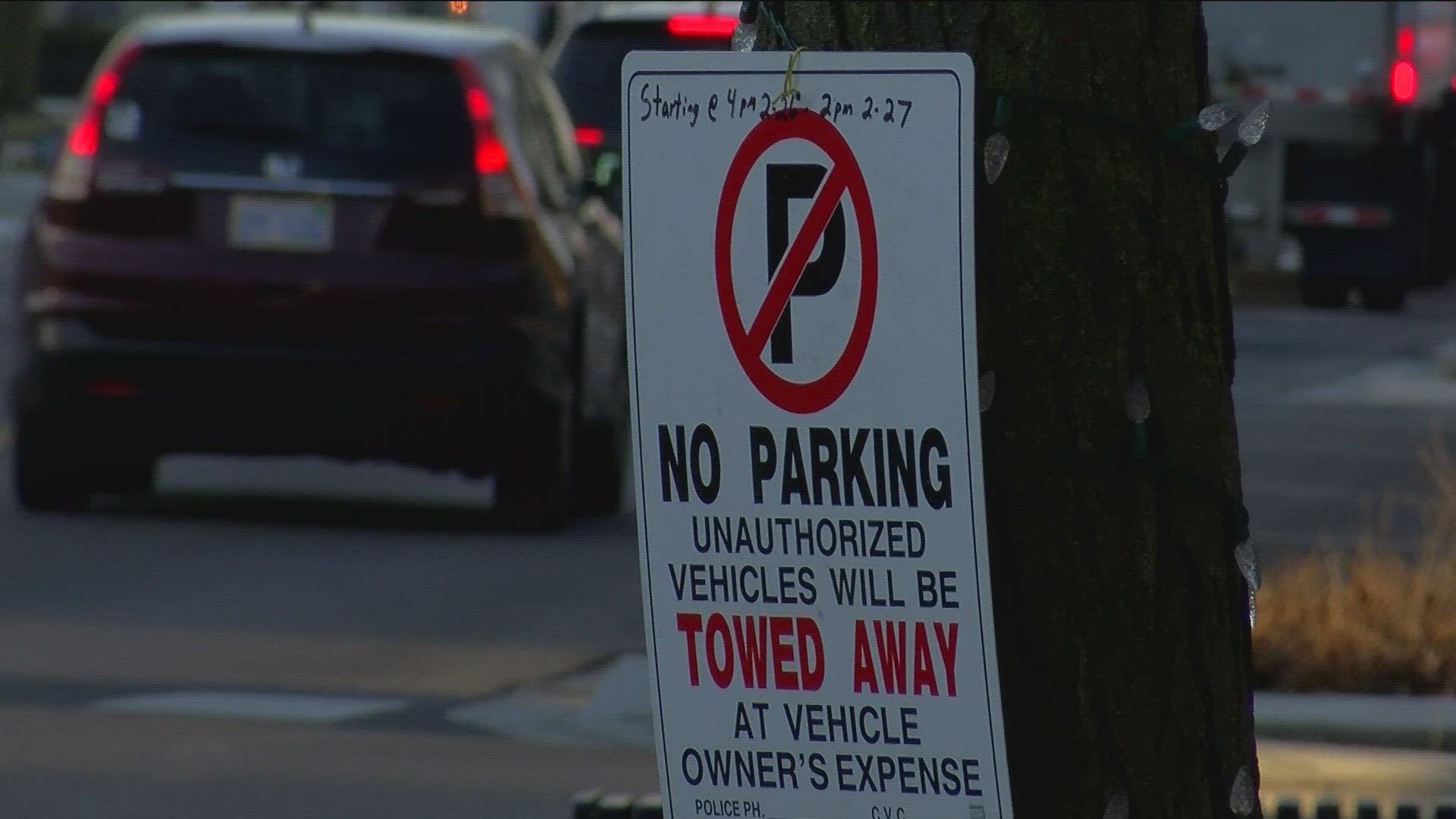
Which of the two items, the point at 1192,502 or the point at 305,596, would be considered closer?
the point at 1192,502

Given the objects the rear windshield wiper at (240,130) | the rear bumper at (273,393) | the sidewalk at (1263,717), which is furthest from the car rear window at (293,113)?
the sidewalk at (1263,717)

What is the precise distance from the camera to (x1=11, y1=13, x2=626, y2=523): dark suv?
10.8 m

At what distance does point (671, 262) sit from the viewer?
11.1 feet

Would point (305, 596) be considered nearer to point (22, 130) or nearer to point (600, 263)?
point (600, 263)

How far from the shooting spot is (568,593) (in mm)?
10039

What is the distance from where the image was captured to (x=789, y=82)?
3.32 meters

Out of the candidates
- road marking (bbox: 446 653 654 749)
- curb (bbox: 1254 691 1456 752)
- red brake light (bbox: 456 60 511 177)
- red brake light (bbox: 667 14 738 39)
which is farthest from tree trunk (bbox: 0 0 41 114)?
curb (bbox: 1254 691 1456 752)

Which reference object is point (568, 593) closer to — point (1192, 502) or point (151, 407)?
point (151, 407)

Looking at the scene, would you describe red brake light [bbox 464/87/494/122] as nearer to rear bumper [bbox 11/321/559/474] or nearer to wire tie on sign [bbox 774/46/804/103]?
rear bumper [bbox 11/321/559/474]

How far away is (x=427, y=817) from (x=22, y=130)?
37.1 metres

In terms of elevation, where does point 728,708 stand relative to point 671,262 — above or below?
below

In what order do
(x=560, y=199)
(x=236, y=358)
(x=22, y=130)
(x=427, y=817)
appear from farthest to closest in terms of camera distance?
(x=22, y=130), (x=560, y=199), (x=236, y=358), (x=427, y=817)

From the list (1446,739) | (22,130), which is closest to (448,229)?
(1446,739)

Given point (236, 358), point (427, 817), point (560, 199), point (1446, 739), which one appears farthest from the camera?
point (560, 199)
